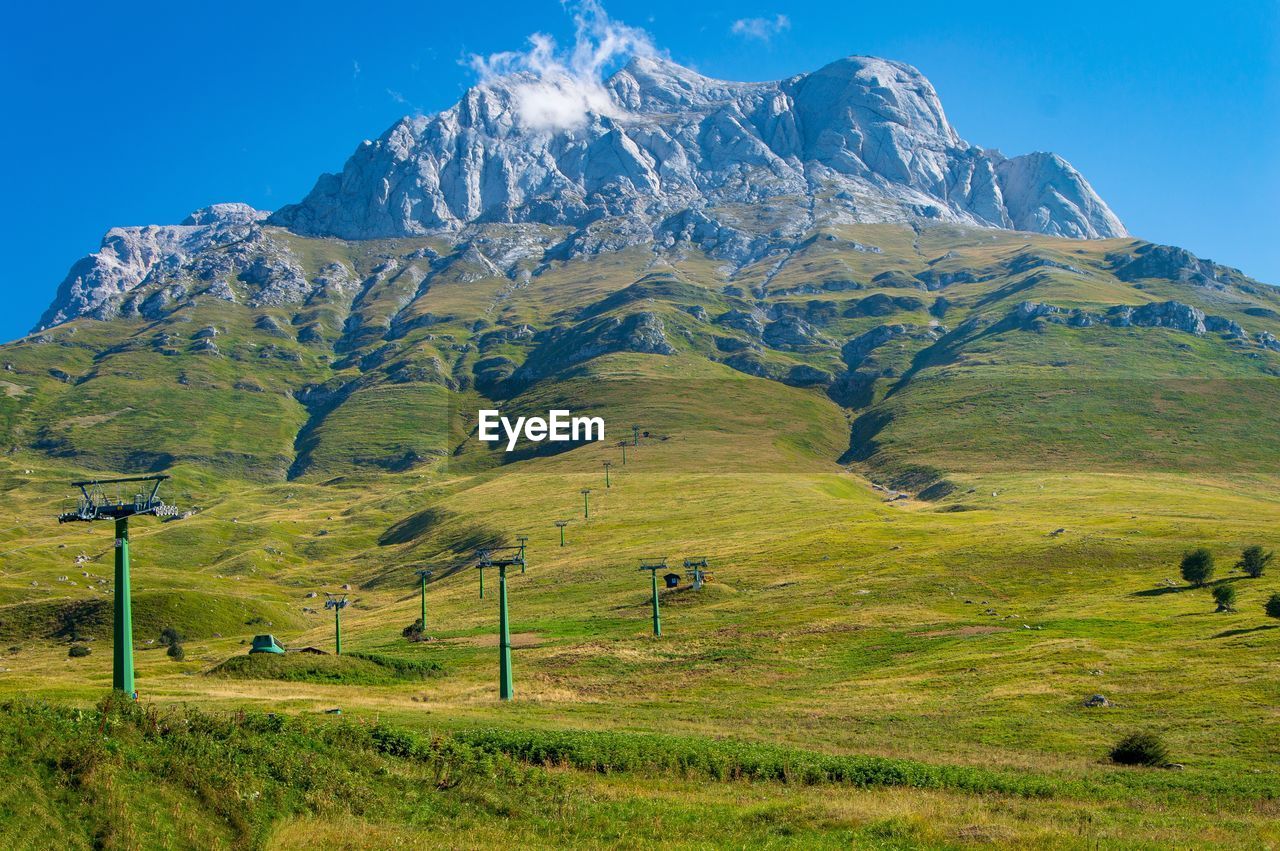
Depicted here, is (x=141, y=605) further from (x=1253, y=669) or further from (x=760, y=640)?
(x=1253, y=669)

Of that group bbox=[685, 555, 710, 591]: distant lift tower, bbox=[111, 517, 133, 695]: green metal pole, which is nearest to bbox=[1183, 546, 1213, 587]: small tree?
bbox=[685, 555, 710, 591]: distant lift tower

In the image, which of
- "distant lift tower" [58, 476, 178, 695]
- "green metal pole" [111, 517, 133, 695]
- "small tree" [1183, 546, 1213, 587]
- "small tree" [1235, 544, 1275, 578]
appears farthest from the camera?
"small tree" [1235, 544, 1275, 578]

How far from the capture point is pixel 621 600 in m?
125

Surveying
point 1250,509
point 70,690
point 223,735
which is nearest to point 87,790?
point 223,735

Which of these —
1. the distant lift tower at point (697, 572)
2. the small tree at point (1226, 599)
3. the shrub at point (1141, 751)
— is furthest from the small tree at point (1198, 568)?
the shrub at point (1141, 751)

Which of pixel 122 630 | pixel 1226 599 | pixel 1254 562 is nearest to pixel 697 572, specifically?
pixel 1226 599

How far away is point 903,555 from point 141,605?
10541cm

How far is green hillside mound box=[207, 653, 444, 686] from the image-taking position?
75.6m

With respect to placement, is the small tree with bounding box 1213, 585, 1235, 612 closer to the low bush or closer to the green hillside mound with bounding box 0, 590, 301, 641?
the low bush

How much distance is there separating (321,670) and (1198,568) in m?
90.5

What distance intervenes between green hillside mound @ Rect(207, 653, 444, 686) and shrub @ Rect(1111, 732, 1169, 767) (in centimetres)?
5319

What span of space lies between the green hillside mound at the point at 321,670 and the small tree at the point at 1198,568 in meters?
81.0

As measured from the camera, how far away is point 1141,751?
156 ft

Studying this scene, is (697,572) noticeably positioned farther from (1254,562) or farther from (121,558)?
(121,558)
